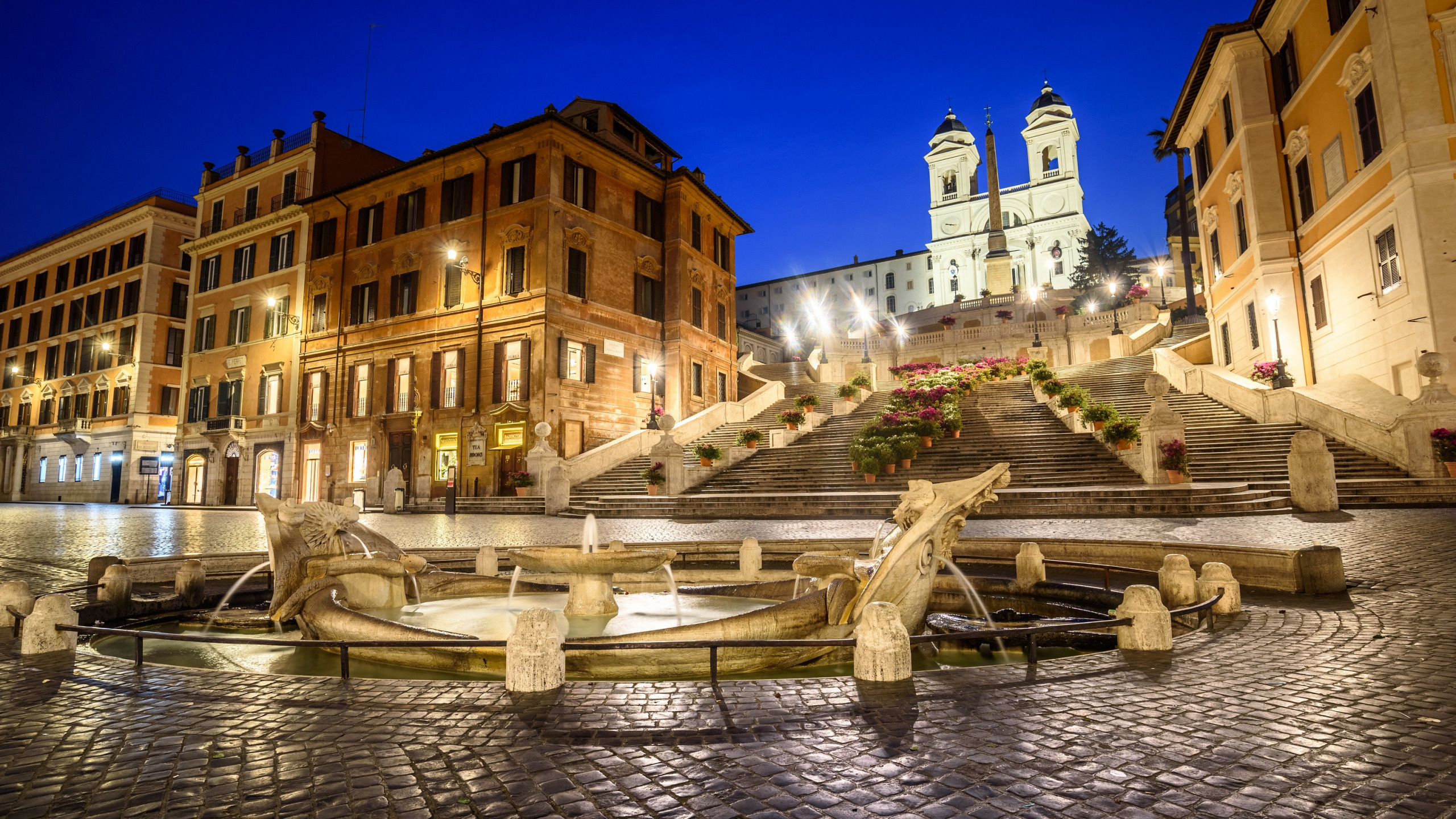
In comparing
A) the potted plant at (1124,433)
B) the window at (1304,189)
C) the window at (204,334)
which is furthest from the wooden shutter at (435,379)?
the window at (1304,189)

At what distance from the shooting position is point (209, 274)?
3944 cm

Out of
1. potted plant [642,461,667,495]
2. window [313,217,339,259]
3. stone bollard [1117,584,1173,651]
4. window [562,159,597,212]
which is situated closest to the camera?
stone bollard [1117,584,1173,651]

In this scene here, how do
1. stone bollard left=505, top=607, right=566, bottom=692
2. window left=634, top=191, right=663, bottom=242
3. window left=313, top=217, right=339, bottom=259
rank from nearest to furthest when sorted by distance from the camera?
stone bollard left=505, top=607, right=566, bottom=692, window left=634, top=191, right=663, bottom=242, window left=313, top=217, right=339, bottom=259

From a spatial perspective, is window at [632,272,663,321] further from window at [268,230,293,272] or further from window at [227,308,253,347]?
window at [227,308,253,347]

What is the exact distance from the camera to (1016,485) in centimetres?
1711

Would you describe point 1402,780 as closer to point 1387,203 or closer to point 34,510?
point 1387,203

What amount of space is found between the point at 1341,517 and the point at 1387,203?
11479mm

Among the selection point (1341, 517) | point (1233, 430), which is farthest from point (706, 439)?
point (1341, 517)

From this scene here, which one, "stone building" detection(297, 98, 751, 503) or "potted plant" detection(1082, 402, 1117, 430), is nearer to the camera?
"potted plant" detection(1082, 402, 1117, 430)

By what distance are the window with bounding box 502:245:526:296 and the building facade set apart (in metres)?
25.3

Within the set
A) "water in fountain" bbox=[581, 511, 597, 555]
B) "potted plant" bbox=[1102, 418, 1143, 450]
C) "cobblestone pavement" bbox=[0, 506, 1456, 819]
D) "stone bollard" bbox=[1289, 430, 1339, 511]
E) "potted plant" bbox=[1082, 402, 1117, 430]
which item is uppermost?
"potted plant" bbox=[1082, 402, 1117, 430]

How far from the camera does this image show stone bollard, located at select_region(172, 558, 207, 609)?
25.4ft

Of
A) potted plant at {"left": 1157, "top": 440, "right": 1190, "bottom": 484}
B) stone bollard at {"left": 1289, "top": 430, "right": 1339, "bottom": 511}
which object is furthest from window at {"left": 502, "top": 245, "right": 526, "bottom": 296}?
stone bollard at {"left": 1289, "top": 430, "right": 1339, "bottom": 511}

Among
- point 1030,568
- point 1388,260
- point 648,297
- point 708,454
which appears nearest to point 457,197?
point 648,297
